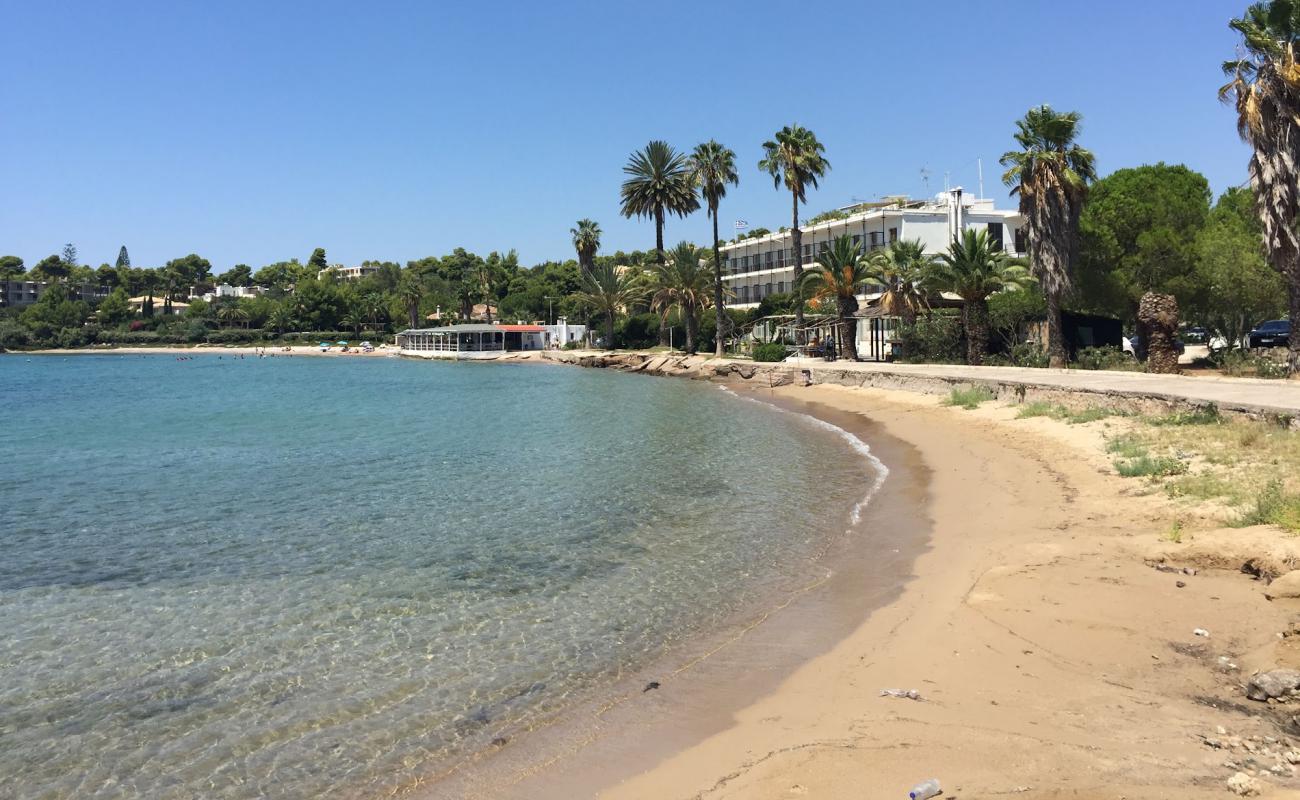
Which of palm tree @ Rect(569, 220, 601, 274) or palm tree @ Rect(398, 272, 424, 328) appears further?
palm tree @ Rect(398, 272, 424, 328)

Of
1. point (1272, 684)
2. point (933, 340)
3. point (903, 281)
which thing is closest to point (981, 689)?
point (1272, 684)

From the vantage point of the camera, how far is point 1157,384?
24688 mm

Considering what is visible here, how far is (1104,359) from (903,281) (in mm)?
12640

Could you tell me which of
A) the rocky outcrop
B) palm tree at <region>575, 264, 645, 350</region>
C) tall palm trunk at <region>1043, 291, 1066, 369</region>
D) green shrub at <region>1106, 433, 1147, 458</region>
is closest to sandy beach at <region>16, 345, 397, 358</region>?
palm tree at <region>575, 264, 645, 350</region>

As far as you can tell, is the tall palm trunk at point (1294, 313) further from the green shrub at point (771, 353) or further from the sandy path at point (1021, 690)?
the green shrub at point (771, 353)

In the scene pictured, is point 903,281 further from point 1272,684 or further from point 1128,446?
point 1272,684

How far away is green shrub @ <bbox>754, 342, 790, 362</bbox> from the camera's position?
57.5 m

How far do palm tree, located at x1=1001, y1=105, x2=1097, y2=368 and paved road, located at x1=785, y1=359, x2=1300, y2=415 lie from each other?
425 centimetres

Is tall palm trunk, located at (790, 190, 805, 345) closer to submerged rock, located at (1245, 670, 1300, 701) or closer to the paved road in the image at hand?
the paved road

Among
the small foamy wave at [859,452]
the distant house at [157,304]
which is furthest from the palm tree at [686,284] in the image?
the distant house at [157,304]

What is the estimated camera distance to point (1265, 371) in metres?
27.9

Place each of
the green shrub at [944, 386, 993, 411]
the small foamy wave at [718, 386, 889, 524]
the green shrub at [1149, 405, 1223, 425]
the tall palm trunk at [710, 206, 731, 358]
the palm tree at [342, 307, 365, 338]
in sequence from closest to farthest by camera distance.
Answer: the small foamy wave at [718, 386, 889, 524] → the green shrub at [1149, 405, 1223, 425] → the green shrub at [944, 386, 993, 411] → the tall palm trunk at [710, 206, 731, 358] → the palm tree at [342, 307, 365, 338]

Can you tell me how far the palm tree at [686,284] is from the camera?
66.4 m

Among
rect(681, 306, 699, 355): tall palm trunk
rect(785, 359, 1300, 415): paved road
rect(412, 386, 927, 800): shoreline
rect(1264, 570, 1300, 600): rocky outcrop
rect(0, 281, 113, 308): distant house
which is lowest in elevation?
rect(412, 386, 927, 800): shoreline
